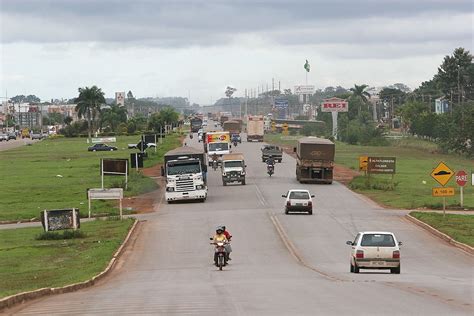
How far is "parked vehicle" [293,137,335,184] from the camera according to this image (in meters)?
77.9

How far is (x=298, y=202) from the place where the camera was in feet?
186

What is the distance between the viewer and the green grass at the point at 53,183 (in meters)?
64.8

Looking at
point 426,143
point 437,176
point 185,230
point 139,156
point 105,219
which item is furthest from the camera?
point 426,143

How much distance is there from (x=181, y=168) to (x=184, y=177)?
717 millimetres

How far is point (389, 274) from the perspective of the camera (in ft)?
105

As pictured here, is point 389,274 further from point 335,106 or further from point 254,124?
point 335,106

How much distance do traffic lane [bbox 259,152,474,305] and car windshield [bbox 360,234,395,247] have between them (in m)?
0.97

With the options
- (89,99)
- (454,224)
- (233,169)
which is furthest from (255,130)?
(454,224)

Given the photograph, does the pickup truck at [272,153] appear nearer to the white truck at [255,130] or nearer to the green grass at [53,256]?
the white truck at [255,130]

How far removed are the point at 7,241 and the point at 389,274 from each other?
2131cm

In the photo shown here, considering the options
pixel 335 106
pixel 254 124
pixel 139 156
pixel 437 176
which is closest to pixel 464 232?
pixel 437 176

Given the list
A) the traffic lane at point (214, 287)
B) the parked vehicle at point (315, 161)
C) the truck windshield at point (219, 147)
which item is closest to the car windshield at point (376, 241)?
the traffic lane at point (214, 287)

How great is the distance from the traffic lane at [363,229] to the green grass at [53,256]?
821 centimetres

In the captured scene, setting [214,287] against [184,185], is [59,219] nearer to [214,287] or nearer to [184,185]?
[184,185]
